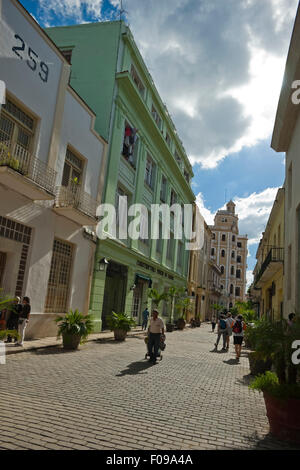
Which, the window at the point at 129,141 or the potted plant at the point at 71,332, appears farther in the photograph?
the window at the point at 129,141

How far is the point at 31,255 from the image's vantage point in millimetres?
12016

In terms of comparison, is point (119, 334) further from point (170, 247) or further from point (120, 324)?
point (170, 247)

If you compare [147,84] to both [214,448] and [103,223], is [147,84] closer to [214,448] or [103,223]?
[103,223]

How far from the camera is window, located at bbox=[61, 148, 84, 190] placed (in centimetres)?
1446

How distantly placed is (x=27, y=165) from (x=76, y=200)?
10.6 feet

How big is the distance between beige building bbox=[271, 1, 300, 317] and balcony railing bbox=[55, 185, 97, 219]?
792cm

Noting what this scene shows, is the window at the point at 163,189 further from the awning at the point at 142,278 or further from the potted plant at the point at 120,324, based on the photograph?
the potted plant at the point at 120,324

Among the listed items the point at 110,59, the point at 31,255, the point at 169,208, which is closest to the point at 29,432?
the point at 31,255

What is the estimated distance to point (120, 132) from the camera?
18.9 meters

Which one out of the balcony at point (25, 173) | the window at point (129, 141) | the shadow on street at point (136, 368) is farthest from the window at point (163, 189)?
the shadow on street at point (136, 368)

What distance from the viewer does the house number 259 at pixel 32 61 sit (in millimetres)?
11076

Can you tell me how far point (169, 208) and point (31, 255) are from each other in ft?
59.8

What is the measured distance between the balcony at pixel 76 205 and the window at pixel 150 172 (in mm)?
9082

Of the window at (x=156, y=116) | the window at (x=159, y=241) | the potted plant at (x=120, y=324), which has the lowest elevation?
the potted plant at (x=120, y=324)
